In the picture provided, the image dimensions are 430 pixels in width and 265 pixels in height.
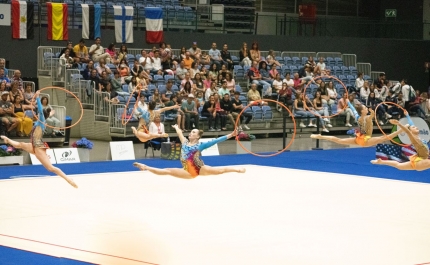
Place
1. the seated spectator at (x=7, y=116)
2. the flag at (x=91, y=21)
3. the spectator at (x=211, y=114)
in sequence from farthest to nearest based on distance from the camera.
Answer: the flag at (x=91, y=21)
the spectator at (x=211, y=114)
the seated spectator at (x=7, y=116)

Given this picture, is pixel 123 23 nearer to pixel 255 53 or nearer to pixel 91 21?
pixel 91 21

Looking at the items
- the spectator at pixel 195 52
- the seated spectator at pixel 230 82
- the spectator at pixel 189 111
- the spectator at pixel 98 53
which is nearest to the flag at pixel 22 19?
the spectator at pixel 98 53

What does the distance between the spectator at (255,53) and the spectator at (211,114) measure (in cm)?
464

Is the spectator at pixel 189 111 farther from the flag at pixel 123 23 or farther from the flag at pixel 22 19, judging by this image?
the flag at pixel 22 19

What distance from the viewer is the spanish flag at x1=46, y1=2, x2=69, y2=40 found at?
2438cm

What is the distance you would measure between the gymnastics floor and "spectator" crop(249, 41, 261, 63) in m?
9.66

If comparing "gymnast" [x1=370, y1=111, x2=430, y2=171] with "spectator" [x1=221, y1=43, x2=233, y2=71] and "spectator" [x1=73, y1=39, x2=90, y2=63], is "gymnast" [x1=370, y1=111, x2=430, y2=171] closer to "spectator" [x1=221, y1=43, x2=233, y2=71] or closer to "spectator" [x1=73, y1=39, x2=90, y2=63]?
"spectator" [x1=73, y1=39, x2=90, y2=63]

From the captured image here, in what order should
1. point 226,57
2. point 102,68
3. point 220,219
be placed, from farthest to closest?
1. point 226,57
2. point 102,68
3. point 220,219

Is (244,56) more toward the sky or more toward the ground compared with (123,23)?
more toward the ground

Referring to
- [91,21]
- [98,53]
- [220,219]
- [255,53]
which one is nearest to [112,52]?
[98,53]

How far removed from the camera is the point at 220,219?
13.2 m

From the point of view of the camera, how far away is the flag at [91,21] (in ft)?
82.3

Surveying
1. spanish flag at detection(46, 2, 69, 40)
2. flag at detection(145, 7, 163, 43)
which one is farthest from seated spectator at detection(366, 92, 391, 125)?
spanish flag at detection(46, 2, 69, 40)

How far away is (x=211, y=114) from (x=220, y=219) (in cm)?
1058
